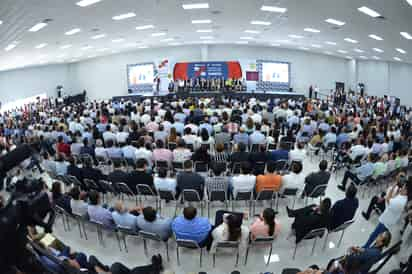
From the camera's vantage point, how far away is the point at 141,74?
84.6 feet

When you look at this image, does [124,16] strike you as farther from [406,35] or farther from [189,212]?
[406,35]

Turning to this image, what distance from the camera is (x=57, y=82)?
2689 cm

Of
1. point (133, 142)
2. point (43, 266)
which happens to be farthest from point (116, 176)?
point (43, 266)

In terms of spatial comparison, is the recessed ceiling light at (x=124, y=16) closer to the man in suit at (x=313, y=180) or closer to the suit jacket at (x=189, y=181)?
the suit jacket at (x=189, y=181)

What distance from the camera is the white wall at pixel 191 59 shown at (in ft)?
75.6

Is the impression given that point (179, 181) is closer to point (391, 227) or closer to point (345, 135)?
point (391, 227)

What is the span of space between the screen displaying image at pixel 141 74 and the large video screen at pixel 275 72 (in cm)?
971

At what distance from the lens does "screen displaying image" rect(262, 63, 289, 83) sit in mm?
25219

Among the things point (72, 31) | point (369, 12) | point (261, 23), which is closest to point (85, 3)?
point (72, 31)

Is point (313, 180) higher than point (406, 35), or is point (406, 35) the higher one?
point (406, 35)

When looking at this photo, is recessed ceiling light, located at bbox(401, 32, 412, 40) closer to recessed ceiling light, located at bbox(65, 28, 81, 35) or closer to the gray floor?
the gray floor

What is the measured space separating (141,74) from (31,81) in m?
8.64

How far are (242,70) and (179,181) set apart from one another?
2047 cm

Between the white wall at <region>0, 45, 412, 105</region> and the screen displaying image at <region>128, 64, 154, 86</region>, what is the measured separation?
29.0 inches
